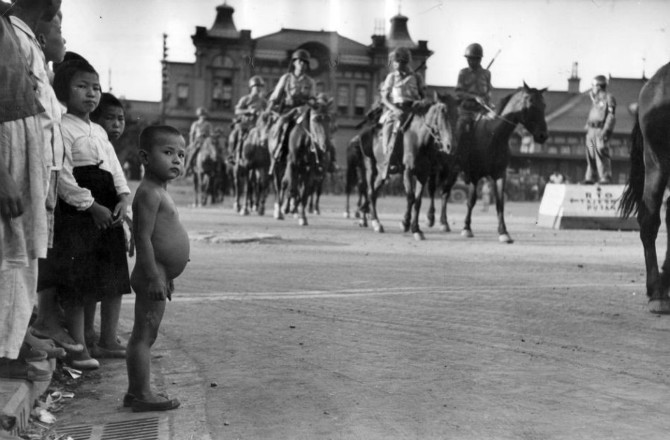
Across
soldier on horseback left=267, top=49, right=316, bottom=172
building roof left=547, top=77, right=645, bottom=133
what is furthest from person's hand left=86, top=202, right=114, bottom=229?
building roof left=547, top=77, right=645, bottom=133

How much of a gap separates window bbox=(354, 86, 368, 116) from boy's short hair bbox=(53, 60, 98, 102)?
6211cm

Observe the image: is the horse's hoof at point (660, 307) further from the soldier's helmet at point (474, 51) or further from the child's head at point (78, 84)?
the soldier's helmet at point (474, 51)

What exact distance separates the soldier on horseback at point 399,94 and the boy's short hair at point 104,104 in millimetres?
10859

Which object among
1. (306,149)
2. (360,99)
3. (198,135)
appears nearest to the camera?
(306,149)

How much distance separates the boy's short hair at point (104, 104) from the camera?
5.63 m

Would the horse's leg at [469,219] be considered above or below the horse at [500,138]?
below

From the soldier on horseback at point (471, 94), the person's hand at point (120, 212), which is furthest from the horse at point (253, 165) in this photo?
the person's hand at point (120, 212)

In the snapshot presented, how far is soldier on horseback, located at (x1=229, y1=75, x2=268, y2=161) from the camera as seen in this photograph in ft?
84.3

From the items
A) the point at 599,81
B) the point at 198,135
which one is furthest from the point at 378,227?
the point at 198,135

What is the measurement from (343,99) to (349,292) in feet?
196

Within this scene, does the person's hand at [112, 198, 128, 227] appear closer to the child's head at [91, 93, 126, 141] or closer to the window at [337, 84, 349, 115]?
the child's head at [91, 93, 126, 141]

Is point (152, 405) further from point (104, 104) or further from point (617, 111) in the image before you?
point (617, 111)

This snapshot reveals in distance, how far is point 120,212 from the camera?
5121 mm

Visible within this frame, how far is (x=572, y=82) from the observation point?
71.4 m
